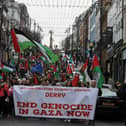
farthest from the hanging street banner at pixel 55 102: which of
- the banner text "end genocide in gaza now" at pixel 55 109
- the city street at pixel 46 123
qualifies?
the city street at pixel 46 123

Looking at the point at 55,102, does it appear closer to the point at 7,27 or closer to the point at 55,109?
the point at 55,109

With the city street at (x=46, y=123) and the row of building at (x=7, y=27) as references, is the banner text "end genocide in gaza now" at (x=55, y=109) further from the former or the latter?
the row of building at (x=7, y=27)

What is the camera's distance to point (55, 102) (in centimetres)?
1110

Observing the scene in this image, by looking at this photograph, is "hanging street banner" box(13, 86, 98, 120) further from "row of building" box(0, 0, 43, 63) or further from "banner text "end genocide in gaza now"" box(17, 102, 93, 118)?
"row of building" box(0, 0, 43, 63)

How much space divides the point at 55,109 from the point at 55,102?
22 cm

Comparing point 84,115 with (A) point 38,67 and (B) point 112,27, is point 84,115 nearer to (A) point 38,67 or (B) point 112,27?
(A) point 38,67

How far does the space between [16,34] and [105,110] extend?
21.0ft


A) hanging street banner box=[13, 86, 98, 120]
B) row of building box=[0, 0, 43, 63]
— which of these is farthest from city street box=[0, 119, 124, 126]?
row of building box=[0, 0, 43, 63]

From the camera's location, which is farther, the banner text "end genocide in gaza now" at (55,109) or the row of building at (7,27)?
the row of building at (7,27)

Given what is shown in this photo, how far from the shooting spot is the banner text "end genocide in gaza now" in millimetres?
11008

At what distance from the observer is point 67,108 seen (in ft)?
36.2

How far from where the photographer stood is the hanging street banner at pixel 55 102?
36.1ft

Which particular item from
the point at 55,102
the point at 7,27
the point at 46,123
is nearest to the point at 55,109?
the point at 55,102

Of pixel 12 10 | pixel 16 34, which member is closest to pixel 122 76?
pixel 16 34
